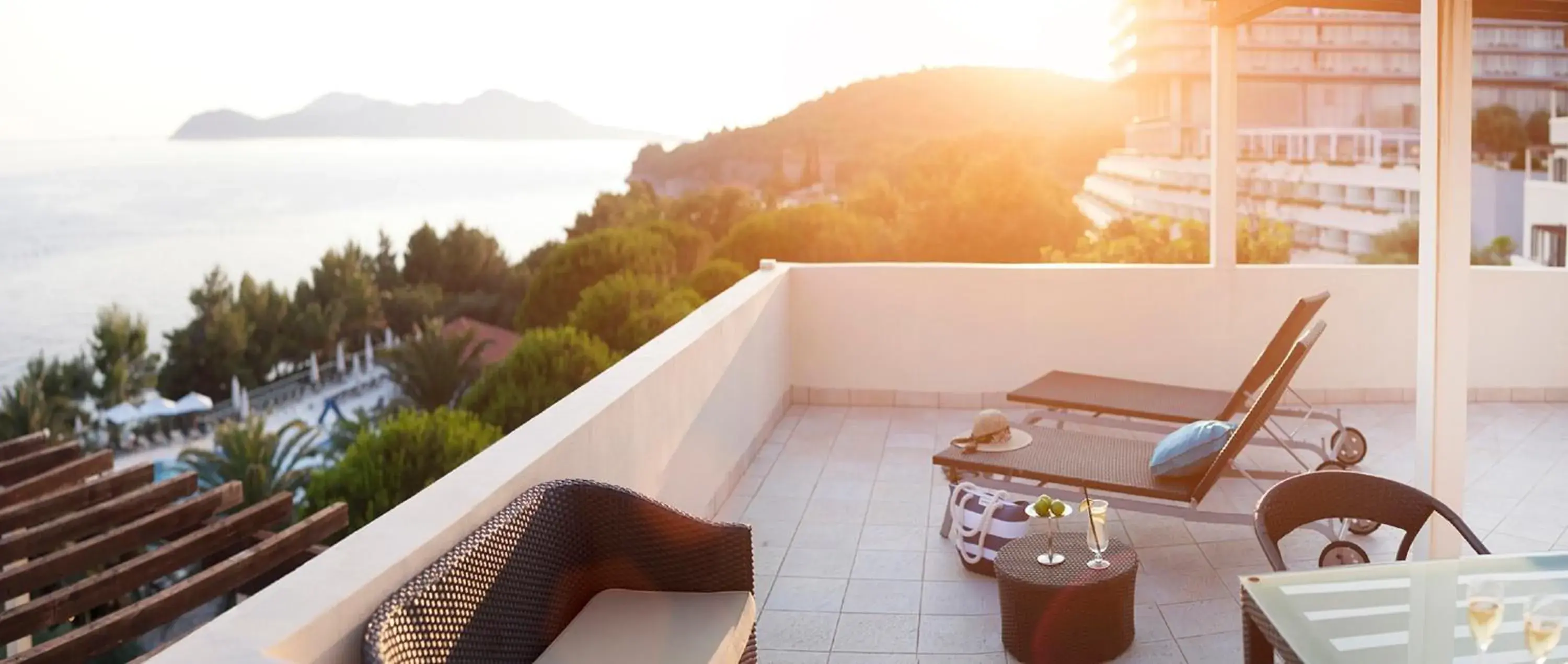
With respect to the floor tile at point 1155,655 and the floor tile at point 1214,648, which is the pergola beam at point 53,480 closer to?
the floor tile at point 1155,655

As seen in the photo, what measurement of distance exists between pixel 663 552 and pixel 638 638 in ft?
0.95

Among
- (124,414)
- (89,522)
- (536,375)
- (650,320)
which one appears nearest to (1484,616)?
(89,522)

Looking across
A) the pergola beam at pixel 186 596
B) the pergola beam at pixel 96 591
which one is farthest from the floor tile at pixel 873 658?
the pergola beam at pixel 96 591

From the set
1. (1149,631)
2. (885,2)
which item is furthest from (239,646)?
(885,2)

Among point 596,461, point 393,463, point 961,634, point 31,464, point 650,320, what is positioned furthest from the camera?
point 650,320

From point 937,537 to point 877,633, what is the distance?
104 cm

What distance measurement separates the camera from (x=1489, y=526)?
5.21 m

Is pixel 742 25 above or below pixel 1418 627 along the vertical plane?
above

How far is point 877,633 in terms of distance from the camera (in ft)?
13.8

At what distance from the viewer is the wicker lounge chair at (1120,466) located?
15.1ft

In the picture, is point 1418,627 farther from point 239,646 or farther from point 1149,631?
point 239,646

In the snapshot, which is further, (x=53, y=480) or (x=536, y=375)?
(x=536, y=375)

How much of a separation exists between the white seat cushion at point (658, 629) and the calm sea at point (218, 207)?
7417 cm

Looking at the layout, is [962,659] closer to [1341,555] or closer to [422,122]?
[1341,555]
